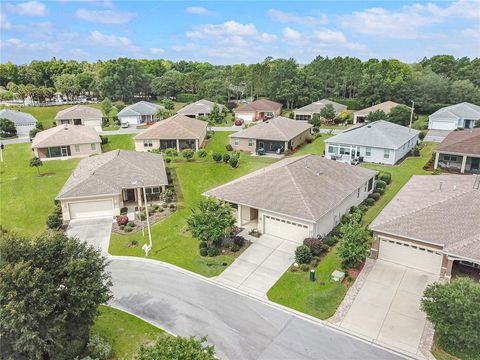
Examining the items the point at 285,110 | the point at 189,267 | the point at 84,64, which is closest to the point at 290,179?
the point at 189,267

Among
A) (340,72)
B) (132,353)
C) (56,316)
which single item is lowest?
(132,353)

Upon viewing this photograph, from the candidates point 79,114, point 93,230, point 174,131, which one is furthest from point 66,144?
point 93,230

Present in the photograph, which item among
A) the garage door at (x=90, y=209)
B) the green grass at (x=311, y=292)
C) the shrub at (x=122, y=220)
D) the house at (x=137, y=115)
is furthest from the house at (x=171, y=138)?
the green grass at (x=311, y=292)

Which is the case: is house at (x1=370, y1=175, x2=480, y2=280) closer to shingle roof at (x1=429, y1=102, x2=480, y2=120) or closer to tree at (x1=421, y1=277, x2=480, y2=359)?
tree at (x1=421, y1=277, x2=480, y2=359)

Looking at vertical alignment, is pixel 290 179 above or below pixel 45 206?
→ above

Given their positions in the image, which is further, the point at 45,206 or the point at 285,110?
the point at 285,110

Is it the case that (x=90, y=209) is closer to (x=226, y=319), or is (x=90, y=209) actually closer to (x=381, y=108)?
(x=226, y=319)

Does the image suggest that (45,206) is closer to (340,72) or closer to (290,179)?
(290,179)

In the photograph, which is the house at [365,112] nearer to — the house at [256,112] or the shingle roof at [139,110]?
the house at [256,112]
